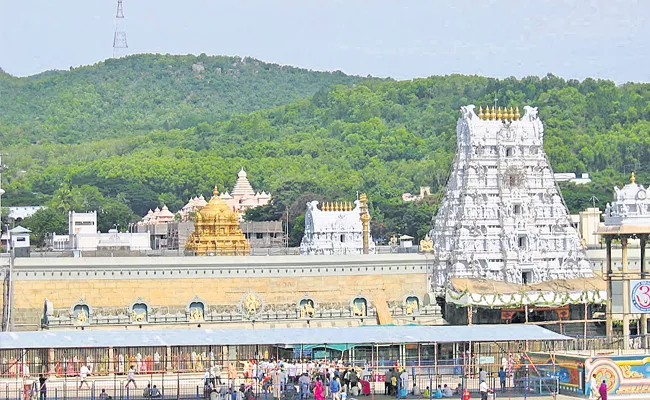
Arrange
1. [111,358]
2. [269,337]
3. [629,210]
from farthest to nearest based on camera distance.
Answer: [629,210], [111,358], [269,337]

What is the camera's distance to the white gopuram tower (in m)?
59.4

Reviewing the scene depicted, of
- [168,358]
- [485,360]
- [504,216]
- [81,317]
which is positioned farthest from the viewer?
[504,216]

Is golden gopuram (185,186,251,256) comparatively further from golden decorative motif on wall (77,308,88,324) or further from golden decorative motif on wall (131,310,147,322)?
golden decorative motif on wall (77,308,88,324)

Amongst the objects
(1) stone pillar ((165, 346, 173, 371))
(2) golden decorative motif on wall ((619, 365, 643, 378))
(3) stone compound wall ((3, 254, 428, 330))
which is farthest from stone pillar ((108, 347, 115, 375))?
(2) golden decorative motif on wall ((619, 365, 643, 378))

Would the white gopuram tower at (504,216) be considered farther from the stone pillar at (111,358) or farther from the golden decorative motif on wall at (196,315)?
the stone pillar at (111,358)

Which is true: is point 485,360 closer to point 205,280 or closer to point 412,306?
point 412,306

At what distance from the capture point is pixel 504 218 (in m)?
60.0

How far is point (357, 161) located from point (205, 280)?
120 metres

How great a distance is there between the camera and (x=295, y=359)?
4606cm

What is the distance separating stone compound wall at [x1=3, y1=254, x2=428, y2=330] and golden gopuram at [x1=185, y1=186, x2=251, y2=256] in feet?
16.3

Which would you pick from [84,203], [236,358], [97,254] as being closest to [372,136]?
[84,203]

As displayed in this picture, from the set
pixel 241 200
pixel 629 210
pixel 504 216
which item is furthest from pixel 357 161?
pixel 629 210

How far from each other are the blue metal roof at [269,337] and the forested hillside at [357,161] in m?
66.4

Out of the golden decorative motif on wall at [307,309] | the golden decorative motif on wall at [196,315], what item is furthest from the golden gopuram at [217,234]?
the golden decorative motif on wall at [196,315]
